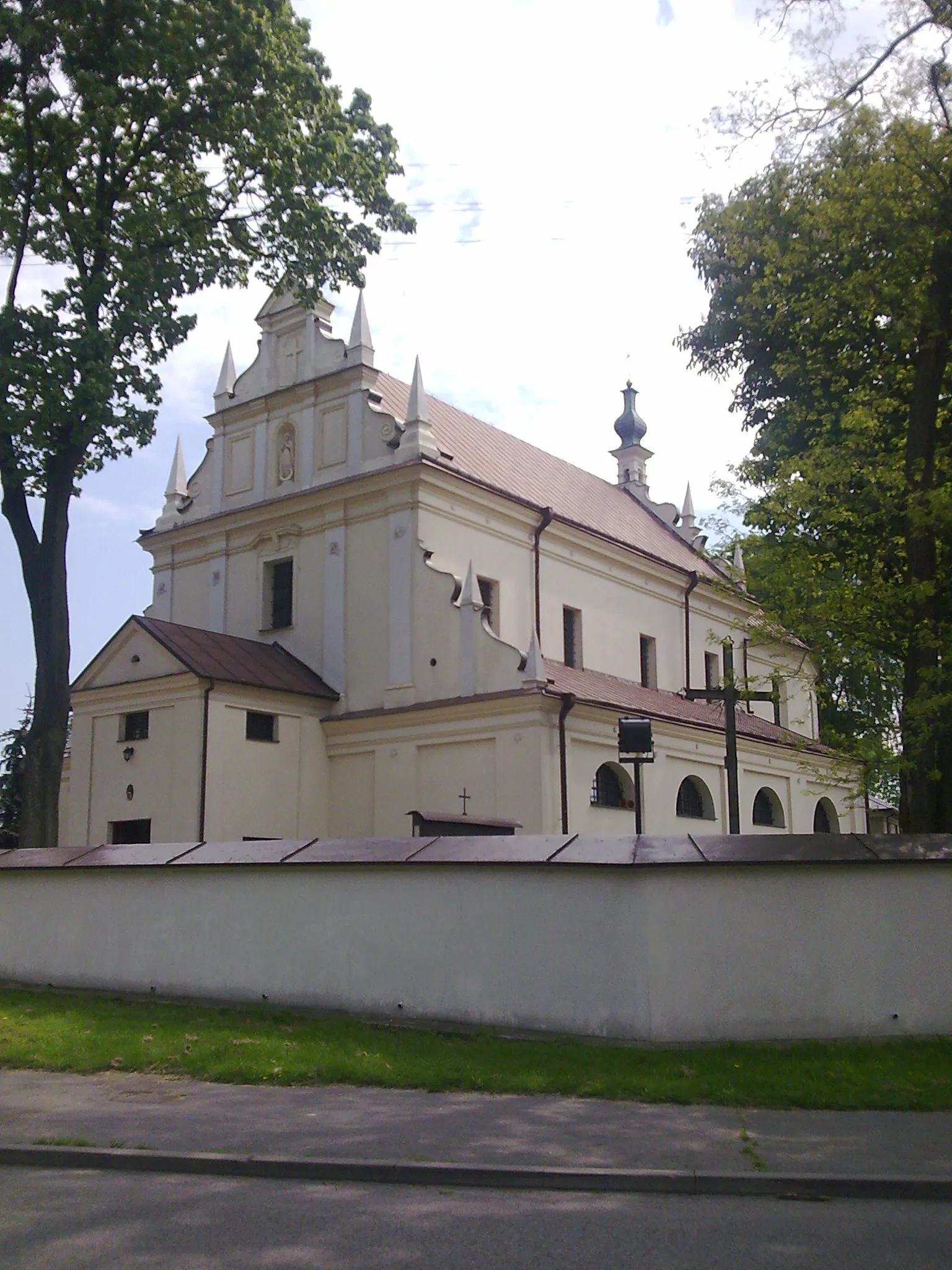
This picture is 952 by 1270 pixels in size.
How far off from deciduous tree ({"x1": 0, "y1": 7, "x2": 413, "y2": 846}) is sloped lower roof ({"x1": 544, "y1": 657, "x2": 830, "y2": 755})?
9.52 meters

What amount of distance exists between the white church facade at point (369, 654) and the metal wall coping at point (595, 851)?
707 centimetres

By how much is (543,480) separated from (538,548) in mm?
4176

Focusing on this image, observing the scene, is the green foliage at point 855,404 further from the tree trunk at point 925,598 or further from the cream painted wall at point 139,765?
the cream painted wall at point 139,765

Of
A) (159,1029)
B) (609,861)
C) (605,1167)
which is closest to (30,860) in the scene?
(159,1029)

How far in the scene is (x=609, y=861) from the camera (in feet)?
38.1

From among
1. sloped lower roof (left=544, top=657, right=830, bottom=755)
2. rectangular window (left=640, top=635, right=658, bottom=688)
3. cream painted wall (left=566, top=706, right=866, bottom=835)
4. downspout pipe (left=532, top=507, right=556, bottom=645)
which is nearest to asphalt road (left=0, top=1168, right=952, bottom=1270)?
cream painted wall (left=566, top=706, right=866, bottom=835)

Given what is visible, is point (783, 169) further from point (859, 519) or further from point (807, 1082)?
point (807, 1082)

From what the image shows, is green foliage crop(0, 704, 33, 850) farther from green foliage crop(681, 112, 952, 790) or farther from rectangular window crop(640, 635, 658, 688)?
green foliage crop(681, 112, 952, 790)

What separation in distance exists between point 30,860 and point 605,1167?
35.8 feet

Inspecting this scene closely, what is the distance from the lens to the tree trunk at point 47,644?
18250 mm

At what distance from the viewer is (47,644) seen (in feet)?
60.8

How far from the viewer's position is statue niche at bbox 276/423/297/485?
28688mm

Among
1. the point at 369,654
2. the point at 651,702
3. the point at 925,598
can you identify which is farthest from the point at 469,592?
the point at 925,598

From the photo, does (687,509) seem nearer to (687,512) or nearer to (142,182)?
(687,512)
